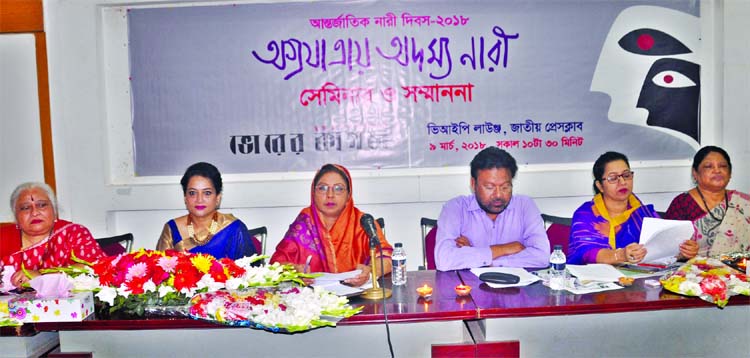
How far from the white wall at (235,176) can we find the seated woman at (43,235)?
41.9 inches

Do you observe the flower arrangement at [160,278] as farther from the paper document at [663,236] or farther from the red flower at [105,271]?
the paper document at [663,236]

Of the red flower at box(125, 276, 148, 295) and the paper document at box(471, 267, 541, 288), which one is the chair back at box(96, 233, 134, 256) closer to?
the red flower at box(125, 276, 148, 295)

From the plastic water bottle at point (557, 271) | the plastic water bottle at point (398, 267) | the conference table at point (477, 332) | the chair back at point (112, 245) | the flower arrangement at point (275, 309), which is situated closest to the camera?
the flower arrangement at point (275, 309)

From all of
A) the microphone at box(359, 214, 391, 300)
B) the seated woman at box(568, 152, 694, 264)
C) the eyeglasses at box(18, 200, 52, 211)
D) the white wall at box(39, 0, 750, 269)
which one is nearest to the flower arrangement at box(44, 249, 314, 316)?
the microphone at box(359, 214, 391, 300)

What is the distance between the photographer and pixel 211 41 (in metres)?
3.96

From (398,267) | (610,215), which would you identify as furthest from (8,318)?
(610,215)

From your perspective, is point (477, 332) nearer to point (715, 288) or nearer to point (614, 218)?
point (715, 288)

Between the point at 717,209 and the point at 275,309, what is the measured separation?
7.91 feet

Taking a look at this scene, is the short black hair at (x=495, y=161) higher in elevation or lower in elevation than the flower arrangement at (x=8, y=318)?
higher

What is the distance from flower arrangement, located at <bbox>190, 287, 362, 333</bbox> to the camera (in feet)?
6.30

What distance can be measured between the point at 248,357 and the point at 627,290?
4.63ft

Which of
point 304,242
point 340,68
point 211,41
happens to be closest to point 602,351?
point 304,242

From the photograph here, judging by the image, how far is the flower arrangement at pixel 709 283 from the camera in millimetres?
2107

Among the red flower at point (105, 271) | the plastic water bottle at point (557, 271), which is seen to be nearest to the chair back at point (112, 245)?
the red flower at point (105, 271)
